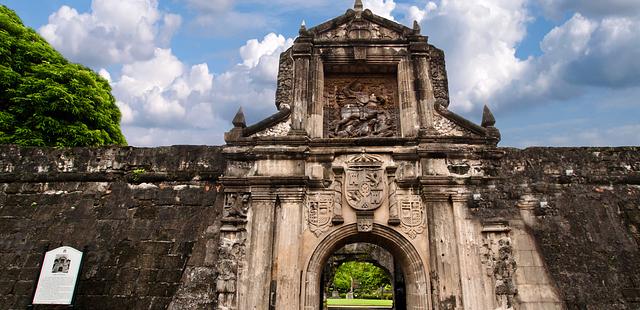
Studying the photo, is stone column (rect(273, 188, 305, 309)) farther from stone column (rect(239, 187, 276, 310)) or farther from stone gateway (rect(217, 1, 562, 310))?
stone column (rect(239, 187, 276, 310))

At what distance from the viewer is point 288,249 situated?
7.39m

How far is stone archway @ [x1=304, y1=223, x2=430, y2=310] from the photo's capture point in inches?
286

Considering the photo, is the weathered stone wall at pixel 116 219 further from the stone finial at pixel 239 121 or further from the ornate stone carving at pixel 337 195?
the ornate stone carving at pixel 337 195

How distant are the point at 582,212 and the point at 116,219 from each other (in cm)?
988

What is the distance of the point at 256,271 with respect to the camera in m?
7.27

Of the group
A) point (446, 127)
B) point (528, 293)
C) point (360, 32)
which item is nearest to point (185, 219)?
point (360, 32)

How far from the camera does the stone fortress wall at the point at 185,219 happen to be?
748cm

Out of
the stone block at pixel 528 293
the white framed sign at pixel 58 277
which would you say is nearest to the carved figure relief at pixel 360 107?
the stone block at pixel 528 293

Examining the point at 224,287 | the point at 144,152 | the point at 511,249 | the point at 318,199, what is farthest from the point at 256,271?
the point at 511,249

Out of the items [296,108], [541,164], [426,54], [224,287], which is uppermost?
[426,54]

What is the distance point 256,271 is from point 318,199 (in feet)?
5.86

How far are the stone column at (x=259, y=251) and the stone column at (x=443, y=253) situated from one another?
3.00 metres

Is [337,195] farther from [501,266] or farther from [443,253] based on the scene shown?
[501,266]

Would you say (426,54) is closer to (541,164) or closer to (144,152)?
(541,164)
